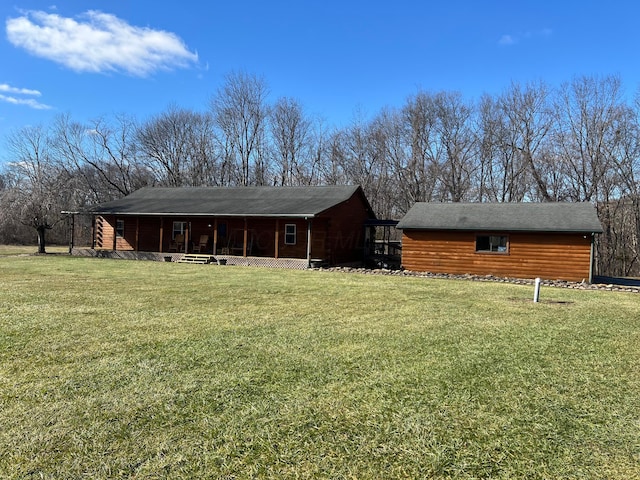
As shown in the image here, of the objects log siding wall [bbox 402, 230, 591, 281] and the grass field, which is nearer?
the grass field

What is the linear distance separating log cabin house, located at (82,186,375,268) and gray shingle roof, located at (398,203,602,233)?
4.15 meters

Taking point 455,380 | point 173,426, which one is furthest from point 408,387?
point 173,426

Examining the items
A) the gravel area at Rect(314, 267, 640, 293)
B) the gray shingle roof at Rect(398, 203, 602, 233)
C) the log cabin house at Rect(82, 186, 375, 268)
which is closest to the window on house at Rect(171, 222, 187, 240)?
A: the log cabin house at Rect(82, 186, 375, 268)

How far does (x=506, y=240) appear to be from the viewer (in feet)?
55.5

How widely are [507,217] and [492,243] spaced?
1.33m

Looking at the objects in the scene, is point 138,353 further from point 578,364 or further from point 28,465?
point 578,364

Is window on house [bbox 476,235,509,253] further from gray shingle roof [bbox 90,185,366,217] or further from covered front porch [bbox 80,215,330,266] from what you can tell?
covered front porch [bbox 80,215,330,266]

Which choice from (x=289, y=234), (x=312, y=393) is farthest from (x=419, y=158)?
(x=312, y=393)

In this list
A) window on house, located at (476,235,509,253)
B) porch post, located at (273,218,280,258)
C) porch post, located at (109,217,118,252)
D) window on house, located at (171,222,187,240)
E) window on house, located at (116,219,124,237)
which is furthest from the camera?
window on house, located at (116,219,124,237)

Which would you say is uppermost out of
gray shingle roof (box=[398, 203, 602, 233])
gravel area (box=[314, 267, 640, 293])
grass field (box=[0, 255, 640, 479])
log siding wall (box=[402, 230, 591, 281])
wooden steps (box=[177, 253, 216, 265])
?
gray shingle roof (box=[398, 203, 602, 233])

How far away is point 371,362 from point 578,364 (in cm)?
249

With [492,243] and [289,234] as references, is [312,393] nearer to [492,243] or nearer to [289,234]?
[492,243]

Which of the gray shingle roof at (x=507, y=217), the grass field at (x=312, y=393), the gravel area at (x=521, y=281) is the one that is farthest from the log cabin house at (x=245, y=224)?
the grass field at (x=312, y=393)

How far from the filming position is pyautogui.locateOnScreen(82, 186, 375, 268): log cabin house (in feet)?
67.3
